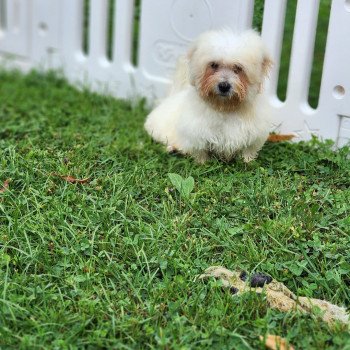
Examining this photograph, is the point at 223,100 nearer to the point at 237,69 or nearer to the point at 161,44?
the point at 237,69

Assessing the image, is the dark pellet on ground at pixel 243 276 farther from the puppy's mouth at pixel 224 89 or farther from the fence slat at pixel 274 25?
the fence slat at pixel 274 25

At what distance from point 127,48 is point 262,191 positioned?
1.92 metres

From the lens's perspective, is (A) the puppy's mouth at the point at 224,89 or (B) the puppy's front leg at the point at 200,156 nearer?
(A) the puppy's mouth at the point at 224,89

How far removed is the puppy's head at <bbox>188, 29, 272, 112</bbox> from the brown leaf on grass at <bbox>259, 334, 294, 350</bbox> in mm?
1382

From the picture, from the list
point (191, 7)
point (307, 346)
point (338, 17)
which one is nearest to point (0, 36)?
point (191, 7)

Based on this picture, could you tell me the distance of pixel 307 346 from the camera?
2197mm

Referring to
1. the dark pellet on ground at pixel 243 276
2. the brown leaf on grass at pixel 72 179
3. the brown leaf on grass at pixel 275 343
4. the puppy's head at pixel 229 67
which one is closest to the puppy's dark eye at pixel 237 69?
the puppy's head at pixel 229 67

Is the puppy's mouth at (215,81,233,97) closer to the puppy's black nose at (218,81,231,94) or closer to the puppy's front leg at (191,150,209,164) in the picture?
the puppy's black nose at (218,81,231,94)

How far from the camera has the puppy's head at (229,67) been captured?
3.21 metres

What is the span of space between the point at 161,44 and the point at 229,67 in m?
1.15

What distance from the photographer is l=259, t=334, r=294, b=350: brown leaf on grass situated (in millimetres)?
2172

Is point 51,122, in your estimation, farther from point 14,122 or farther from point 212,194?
point 212,194

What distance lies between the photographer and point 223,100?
3305 millimetres

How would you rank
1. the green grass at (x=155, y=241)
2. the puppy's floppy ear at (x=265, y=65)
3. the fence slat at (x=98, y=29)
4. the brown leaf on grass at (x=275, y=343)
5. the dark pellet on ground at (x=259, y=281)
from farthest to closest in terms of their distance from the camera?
the fence slat at (x=98, y=29), the puppy's floppy ear at (x=265, y=65), the dark pellet on ground at (x=259, y=281), the green grass at (x=155, y=241), the brown leaf on grass at (x=275, y=343)
